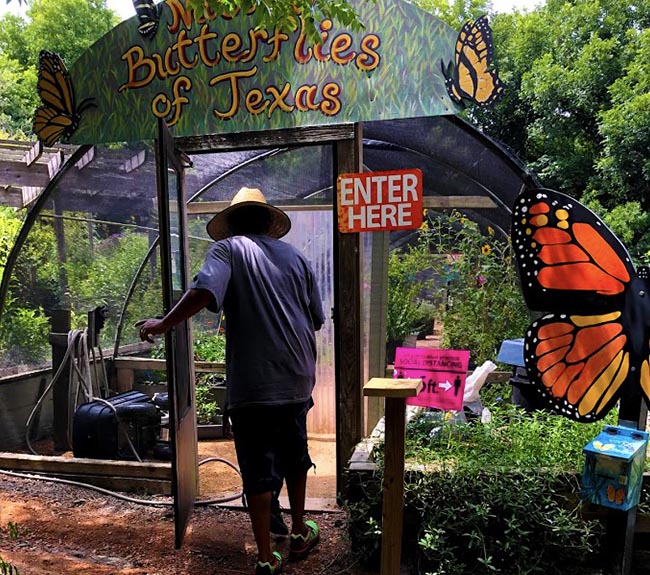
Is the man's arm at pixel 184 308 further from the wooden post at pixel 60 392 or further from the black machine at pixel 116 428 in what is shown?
the wooden post at pixel 60 392

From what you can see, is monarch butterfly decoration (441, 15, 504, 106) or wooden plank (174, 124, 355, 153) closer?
monarch butterfly decoration (441, 15, 504, 106)

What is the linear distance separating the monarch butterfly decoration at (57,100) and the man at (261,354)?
193cm

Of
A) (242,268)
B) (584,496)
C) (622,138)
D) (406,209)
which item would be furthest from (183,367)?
(622,138)

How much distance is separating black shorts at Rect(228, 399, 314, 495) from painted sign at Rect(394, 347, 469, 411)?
0.67m

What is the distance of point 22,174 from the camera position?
195 inches

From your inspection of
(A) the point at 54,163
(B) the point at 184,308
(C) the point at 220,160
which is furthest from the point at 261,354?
(A) the point at 54,163

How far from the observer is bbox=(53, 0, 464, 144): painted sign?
294 cm

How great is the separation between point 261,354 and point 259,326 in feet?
0.44

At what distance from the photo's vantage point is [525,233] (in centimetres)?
238

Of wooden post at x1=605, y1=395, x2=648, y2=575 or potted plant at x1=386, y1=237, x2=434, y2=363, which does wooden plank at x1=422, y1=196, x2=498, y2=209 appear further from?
wooden post at x1=605, y1=395, x2=648, y2=575

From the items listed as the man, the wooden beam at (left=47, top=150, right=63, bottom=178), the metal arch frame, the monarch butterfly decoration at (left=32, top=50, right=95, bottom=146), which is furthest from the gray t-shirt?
the wooden beam at (left=47, top=150, right=63, bottom=178)

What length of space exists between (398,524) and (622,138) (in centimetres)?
1000

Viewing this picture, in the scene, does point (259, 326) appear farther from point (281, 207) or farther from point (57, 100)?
point (57, 100)

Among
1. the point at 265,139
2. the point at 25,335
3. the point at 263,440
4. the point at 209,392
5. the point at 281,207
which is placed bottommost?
the point at 209,392
